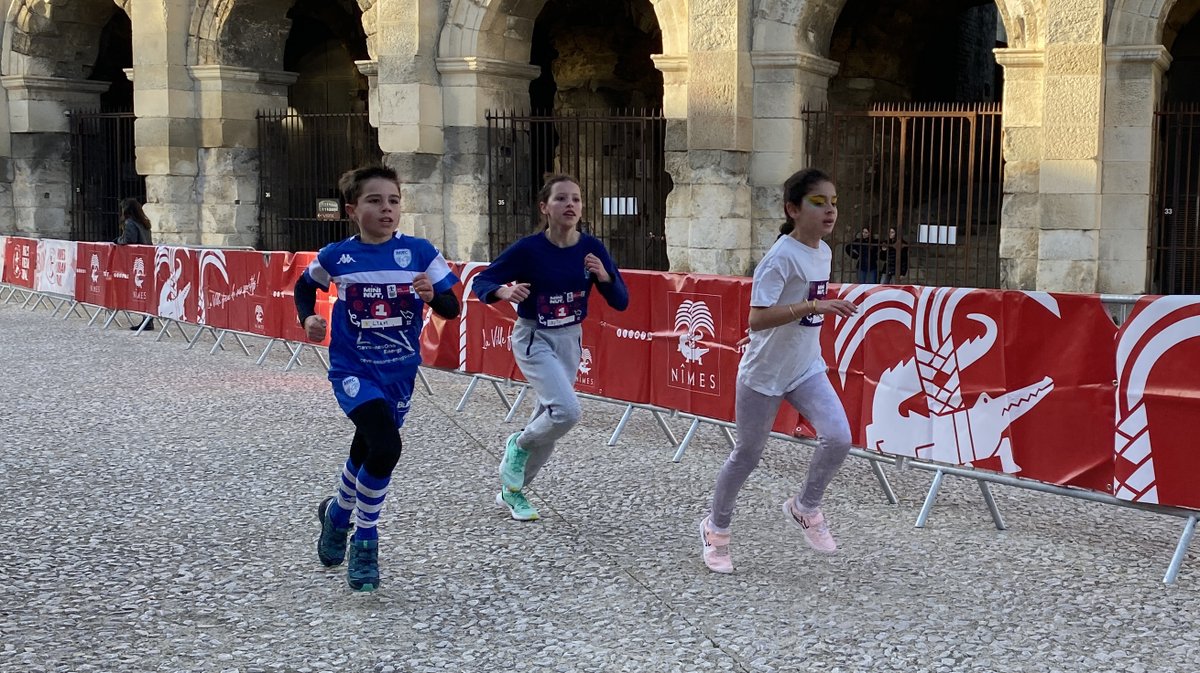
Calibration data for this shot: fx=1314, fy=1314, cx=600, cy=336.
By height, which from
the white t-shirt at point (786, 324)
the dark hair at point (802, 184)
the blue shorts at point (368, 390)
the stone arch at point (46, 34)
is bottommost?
the blue shorts at point (368, 390)

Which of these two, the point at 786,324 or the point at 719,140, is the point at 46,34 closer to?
the point at 719,140

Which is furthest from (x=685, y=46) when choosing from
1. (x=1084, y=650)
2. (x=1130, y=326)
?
(x=1084, y=650)

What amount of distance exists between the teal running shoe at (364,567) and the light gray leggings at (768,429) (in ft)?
4.16

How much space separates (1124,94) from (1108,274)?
5.45 ft

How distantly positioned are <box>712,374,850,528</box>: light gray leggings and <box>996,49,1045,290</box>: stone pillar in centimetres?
815

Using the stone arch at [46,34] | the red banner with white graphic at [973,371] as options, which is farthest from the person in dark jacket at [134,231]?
the stone arch at [46,34]

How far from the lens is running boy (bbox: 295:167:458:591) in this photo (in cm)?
450

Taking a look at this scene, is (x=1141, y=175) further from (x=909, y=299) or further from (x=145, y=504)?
(x=145, y=504)

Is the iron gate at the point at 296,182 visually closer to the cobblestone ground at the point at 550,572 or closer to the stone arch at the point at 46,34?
the stone arch at the point at 46,34

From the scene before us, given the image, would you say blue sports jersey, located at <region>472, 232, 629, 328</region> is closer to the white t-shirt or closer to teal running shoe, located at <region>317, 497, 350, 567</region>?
the white t-shirt

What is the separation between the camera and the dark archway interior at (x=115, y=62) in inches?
918

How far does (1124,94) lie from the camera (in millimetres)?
12070

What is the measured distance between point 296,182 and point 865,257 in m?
10.8

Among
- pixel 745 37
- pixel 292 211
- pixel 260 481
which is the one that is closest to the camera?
pixel 260 481
